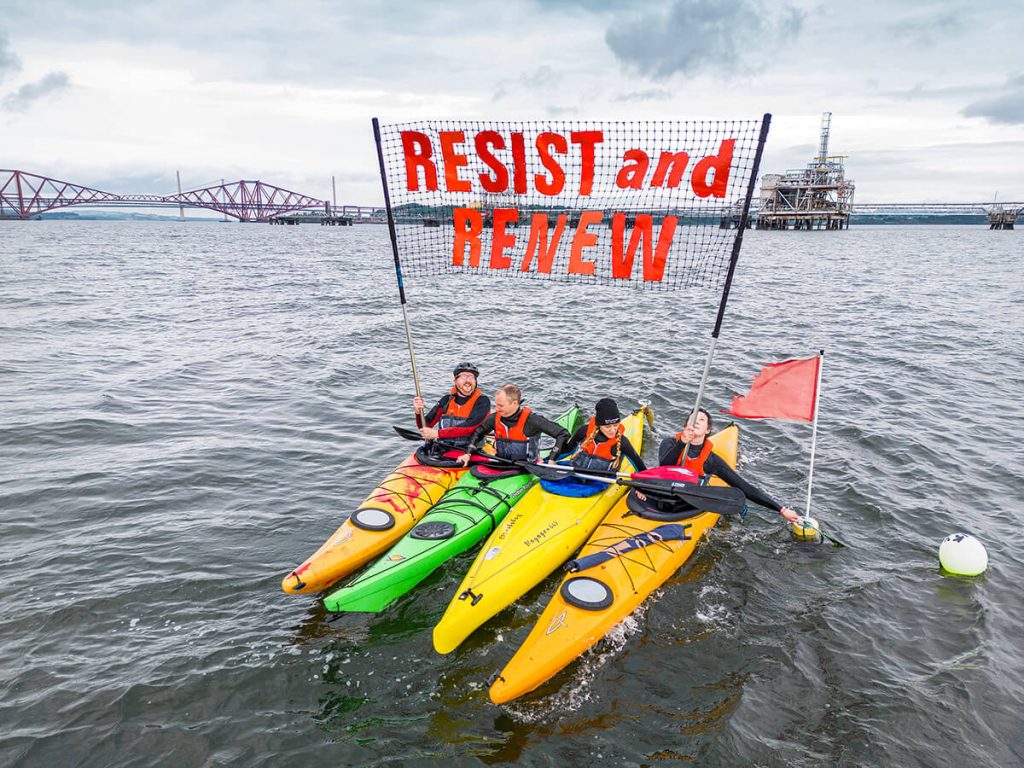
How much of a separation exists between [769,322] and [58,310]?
27569mm

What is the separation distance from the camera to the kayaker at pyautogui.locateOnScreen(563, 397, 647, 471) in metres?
7.96

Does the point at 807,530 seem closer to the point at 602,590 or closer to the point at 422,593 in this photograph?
the point at 602,590

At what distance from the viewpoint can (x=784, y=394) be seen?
8.50m

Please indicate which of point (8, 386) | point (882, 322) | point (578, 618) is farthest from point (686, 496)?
point (882, 322)

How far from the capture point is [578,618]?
5859 mm

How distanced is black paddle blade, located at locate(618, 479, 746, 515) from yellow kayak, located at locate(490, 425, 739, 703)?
0.30 metres

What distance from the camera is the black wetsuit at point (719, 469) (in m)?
7.47

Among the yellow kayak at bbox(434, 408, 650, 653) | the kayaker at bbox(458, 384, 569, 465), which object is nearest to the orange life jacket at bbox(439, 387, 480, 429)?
the kayaker at bbox(458, 384, 569, 465)

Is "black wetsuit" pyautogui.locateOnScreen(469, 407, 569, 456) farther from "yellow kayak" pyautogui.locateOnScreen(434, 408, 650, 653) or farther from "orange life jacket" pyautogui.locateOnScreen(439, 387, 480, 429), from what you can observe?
"yellow kayak" pyautogui.locateOnScreen(434, 408, 650, 653)

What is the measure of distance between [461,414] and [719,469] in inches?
146

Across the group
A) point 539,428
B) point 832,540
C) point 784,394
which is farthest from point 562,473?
point 832,540

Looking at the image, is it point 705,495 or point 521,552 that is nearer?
point 521,552

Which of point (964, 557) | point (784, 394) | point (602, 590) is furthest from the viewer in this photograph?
point (784, 394)

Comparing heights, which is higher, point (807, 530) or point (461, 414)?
point (461, 414)
